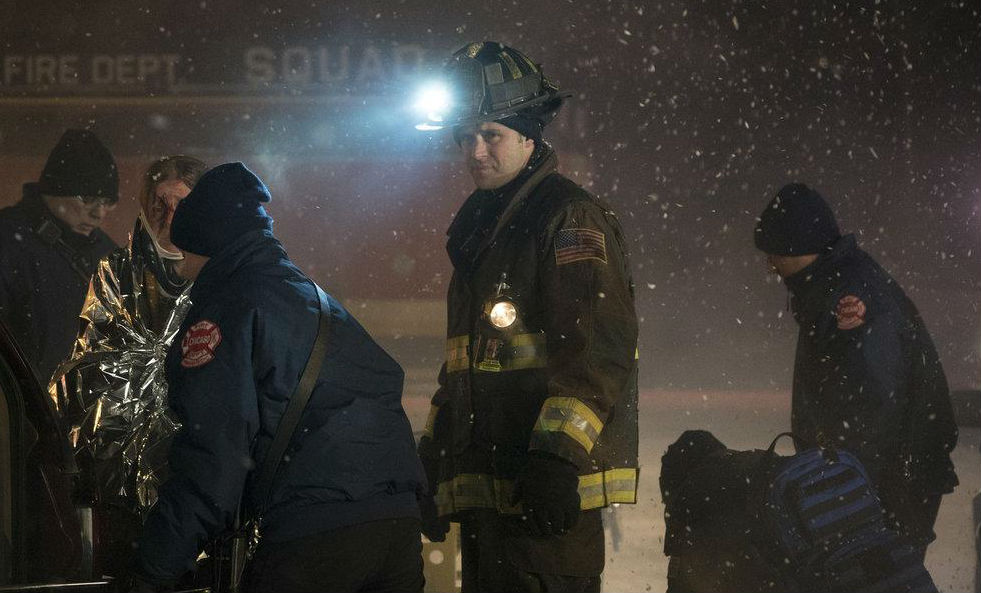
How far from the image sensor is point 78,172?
15.5 ft

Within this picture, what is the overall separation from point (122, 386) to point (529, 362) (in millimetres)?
1043

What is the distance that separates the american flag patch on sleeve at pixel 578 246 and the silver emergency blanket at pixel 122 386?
1004 millimetres

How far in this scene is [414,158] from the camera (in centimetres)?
1750

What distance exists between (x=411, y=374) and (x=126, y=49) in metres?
6.22

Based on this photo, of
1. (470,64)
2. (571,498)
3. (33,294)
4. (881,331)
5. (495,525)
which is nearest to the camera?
(571,498)

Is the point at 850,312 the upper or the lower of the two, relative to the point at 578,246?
lower

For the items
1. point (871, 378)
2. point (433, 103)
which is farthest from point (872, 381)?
point (433, 103)

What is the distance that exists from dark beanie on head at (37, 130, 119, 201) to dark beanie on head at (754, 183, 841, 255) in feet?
8.33

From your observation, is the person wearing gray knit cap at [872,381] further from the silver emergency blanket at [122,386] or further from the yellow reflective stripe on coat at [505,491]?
the silver emergency blanket at [122,386]

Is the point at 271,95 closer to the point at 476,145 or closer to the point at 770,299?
the point at 770,299

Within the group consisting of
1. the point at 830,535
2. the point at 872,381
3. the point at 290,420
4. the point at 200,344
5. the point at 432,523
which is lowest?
the point at 830,535

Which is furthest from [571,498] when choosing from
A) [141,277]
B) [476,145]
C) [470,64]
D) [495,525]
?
[141,277]

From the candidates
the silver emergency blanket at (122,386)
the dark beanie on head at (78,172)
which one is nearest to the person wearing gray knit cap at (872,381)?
the silver emergency blanket at (122,386)

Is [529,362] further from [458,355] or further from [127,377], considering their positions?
[127,377]
